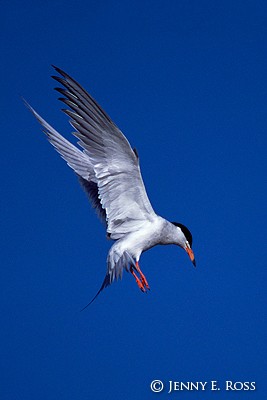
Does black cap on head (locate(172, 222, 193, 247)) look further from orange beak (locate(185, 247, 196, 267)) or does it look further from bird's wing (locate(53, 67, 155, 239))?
bird's wing (locate(53, 67, 155, 239))

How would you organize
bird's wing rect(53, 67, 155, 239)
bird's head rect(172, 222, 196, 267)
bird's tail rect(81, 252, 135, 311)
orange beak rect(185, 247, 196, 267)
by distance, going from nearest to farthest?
bird's wing rect(53, 67, 155, 239) < bird's tail rect(81, 252, 135, 311) < bird's head rect(172, 222, 196, 267) < orange beak rect(185, 247, 196, 267)

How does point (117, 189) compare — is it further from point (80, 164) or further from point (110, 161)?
point (80, 164)

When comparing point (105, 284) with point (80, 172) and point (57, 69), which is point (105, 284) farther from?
point (57, 69)

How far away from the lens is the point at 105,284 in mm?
4332

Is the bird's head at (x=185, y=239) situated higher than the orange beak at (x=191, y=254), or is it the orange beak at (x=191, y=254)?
the bird's head at (x=185, y=239)

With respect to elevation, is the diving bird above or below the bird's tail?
above

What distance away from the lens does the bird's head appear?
482 cm

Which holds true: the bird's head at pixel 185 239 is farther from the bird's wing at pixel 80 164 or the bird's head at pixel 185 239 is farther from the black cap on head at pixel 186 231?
the bird's wing at pixel 80 164

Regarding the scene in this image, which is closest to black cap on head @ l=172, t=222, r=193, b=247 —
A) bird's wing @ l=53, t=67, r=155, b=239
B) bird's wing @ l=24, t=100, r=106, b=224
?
bird's wing @ l=53, t=67, r=155, b=239

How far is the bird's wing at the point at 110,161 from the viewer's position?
383cm

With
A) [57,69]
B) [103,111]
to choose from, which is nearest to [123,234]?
[103,111]

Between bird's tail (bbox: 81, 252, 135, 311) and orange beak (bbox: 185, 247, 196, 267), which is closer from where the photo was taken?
bird's tail (bbox: 81, 252, 135, 311)

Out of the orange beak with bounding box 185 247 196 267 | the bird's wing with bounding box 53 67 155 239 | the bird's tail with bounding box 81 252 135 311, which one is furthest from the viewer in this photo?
the orange beak with bounding box 185 247 196 267

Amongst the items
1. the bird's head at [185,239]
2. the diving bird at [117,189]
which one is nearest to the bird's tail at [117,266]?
the diving bird at [117,189]
